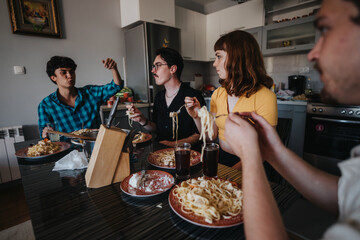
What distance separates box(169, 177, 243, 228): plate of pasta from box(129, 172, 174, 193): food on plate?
0.29 feet

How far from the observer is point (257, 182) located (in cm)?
53

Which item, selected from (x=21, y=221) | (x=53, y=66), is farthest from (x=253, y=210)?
(x=21, y=221)

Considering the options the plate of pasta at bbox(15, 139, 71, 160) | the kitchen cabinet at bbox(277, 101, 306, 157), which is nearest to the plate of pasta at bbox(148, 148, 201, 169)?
the plate of pasta at bbox(15, 139, 71, 160)

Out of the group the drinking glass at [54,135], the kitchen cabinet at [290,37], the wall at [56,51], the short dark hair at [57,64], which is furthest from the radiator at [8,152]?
the kitchen cabinet at [290,37]

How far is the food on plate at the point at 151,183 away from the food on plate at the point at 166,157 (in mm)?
153

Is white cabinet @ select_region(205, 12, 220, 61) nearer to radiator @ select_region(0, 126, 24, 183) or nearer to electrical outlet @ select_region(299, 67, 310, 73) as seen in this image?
electrical outlet @ select_region(299, 67, 310, 73)

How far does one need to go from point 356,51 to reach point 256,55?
1124 mm

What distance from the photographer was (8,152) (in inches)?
104

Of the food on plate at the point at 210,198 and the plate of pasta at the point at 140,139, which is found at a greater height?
the food on plate at the point at 210,198

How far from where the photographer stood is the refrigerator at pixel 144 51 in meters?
3.29

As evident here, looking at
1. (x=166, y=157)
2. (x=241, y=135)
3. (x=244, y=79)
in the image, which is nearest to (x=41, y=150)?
(x=166, y=157)

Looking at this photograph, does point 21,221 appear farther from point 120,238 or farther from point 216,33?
point 216,33

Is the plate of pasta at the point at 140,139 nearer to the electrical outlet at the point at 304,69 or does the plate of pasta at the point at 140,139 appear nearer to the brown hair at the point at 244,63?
the brown hair at the point at 244,63

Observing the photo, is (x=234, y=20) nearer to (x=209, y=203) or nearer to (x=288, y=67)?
(x=288, y=67)
